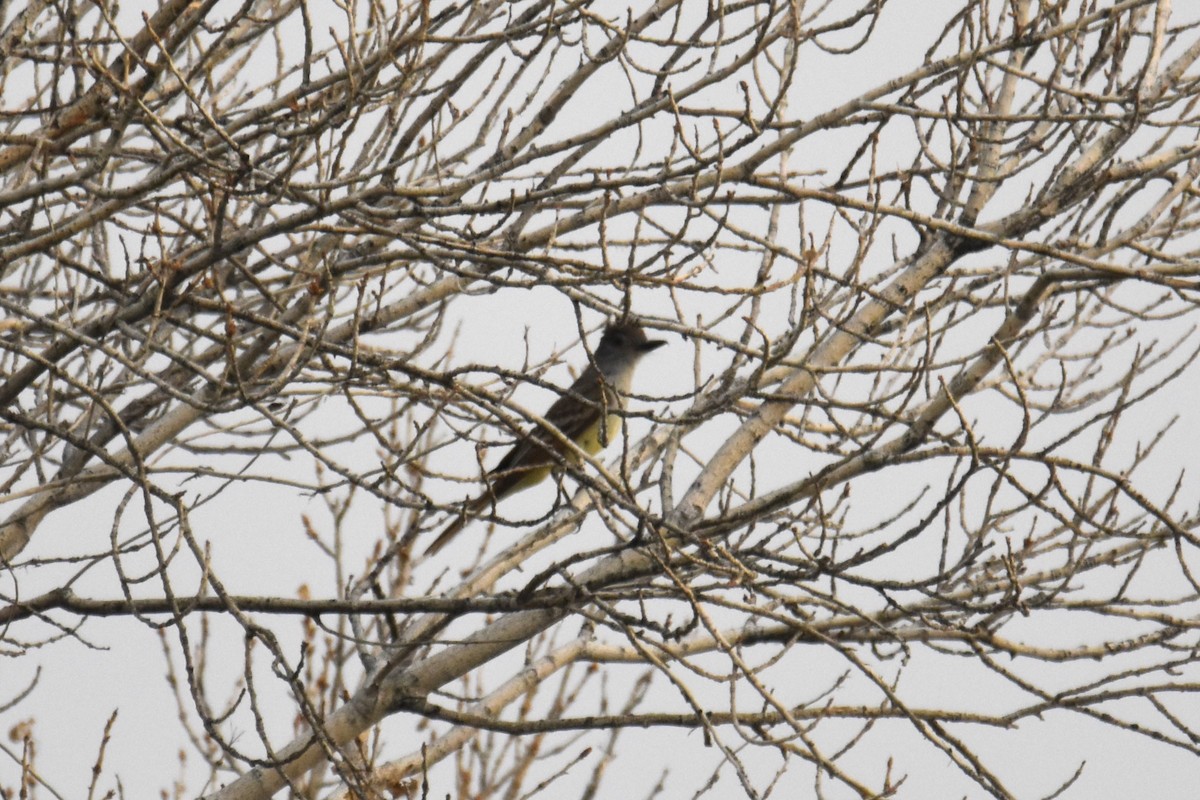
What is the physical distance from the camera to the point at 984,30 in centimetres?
468

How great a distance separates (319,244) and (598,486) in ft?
7.45

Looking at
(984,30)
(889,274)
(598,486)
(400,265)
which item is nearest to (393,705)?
(400,265)

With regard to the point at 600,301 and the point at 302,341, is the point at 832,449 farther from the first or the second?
the point at 302,341

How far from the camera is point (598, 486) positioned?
13.6 feet

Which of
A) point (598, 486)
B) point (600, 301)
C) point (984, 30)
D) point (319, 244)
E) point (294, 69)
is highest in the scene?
point (294, 69)

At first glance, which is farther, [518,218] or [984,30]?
[518,218]

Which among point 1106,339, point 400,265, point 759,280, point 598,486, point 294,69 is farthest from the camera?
point 1106,339

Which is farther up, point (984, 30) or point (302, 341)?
point (984, 30)

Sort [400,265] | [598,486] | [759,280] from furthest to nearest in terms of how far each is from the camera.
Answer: [400,265]
[759,280]
[598,486]

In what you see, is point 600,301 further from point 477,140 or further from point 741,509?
point 477,140

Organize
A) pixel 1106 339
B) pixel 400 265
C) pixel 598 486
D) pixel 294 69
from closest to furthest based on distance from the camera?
pixel 598 486 < pixel 400 265 < pixel 294 69 < pixel 1106 339

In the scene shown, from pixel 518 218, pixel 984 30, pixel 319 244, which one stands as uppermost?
pixel 319 244

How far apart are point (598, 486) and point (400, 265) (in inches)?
63.0

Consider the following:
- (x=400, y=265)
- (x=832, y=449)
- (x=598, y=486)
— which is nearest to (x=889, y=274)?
(x=832, y=449)
